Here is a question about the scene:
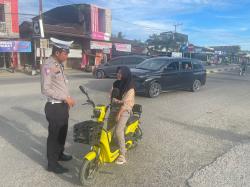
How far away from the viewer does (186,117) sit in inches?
344

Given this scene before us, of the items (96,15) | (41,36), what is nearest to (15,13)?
(41,36)

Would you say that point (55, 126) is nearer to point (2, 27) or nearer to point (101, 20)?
point (2, 27)

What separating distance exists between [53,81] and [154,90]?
8.26m

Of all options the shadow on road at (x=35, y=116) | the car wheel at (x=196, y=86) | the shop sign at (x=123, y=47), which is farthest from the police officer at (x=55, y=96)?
the shop sign at (x=123, y=47)

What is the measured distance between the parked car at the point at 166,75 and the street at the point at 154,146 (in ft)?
5.39

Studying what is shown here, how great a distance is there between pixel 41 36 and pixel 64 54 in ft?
70.8

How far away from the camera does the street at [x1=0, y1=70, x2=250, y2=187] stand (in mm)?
4477

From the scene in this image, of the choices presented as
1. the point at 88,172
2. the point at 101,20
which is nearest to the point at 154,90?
the point at 88,172

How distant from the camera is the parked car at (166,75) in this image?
12.2 m

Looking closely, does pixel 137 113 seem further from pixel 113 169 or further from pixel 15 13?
pixel 15 13

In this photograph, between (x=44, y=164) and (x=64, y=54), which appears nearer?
(x=64, y=54)

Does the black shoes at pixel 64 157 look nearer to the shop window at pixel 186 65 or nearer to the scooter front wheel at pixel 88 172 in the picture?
the scooter front wheel at pixel 88 172

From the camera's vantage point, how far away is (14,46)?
2506 cm

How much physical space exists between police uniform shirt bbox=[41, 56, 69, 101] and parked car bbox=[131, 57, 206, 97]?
7783 millimetres
